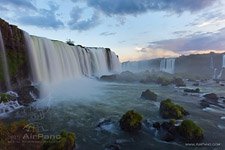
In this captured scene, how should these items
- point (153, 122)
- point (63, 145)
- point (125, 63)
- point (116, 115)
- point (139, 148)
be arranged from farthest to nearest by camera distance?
point (125, 63) < point (116, 115) < point (153, 122) < point (139, 148) < point (63, 145)

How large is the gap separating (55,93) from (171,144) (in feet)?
52.9

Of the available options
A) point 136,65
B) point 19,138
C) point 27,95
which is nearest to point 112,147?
point 19,138

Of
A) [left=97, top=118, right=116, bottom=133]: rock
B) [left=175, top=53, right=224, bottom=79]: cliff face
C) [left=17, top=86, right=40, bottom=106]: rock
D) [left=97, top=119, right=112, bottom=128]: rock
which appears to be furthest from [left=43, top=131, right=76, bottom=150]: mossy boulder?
[left=175, top=53, right=224, bottom=79]: cliff face

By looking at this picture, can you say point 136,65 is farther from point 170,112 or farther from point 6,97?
point 170,112

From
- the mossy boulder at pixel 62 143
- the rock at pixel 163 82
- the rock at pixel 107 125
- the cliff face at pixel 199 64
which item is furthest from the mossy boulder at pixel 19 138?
the cliff face at pixel 199 64

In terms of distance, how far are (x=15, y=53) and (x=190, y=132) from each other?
1705cm

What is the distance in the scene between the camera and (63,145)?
9898 mm

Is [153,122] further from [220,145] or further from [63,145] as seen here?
[63,145]

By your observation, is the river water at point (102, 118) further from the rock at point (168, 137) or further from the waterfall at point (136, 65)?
the waterfall at point (136, 65)

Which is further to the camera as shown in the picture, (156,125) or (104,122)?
(104,122)

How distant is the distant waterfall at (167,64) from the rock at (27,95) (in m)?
57.7

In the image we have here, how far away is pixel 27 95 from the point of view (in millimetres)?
20531

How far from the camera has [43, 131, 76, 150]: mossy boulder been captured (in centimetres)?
956

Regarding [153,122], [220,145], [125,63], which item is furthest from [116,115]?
[125,63]
